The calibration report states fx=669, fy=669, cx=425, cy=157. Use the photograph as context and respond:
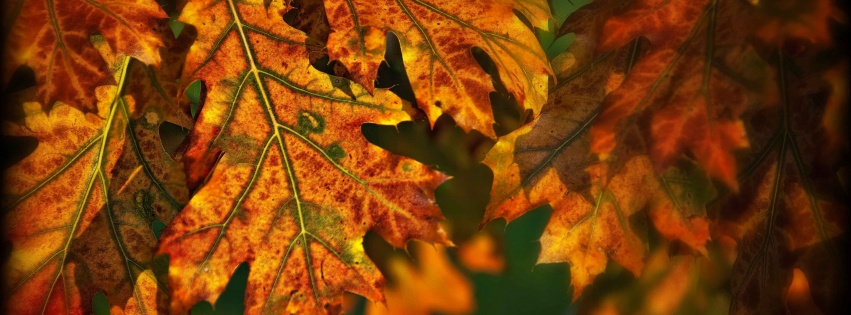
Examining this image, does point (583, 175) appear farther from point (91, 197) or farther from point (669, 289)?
point (91, 197)

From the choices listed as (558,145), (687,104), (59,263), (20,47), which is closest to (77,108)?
(20,47)

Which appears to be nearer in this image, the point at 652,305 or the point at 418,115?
the point at 418,115

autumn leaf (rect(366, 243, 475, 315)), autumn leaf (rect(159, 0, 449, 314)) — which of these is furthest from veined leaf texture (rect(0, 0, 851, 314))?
autumn leaf (rect(366, 243, 475, 315))

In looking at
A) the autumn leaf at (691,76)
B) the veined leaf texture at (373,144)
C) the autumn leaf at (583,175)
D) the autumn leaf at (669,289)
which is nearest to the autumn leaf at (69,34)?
the veined leaf texture at (373,144)

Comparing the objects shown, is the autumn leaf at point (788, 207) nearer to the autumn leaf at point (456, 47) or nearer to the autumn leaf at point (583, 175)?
the autumn leaf at point (583, 175)

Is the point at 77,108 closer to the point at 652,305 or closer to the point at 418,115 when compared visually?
the point at 418,115

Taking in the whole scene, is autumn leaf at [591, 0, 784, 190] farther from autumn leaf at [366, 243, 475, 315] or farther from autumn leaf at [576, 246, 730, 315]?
autumn leaf at [366, 243, 475, 315]
